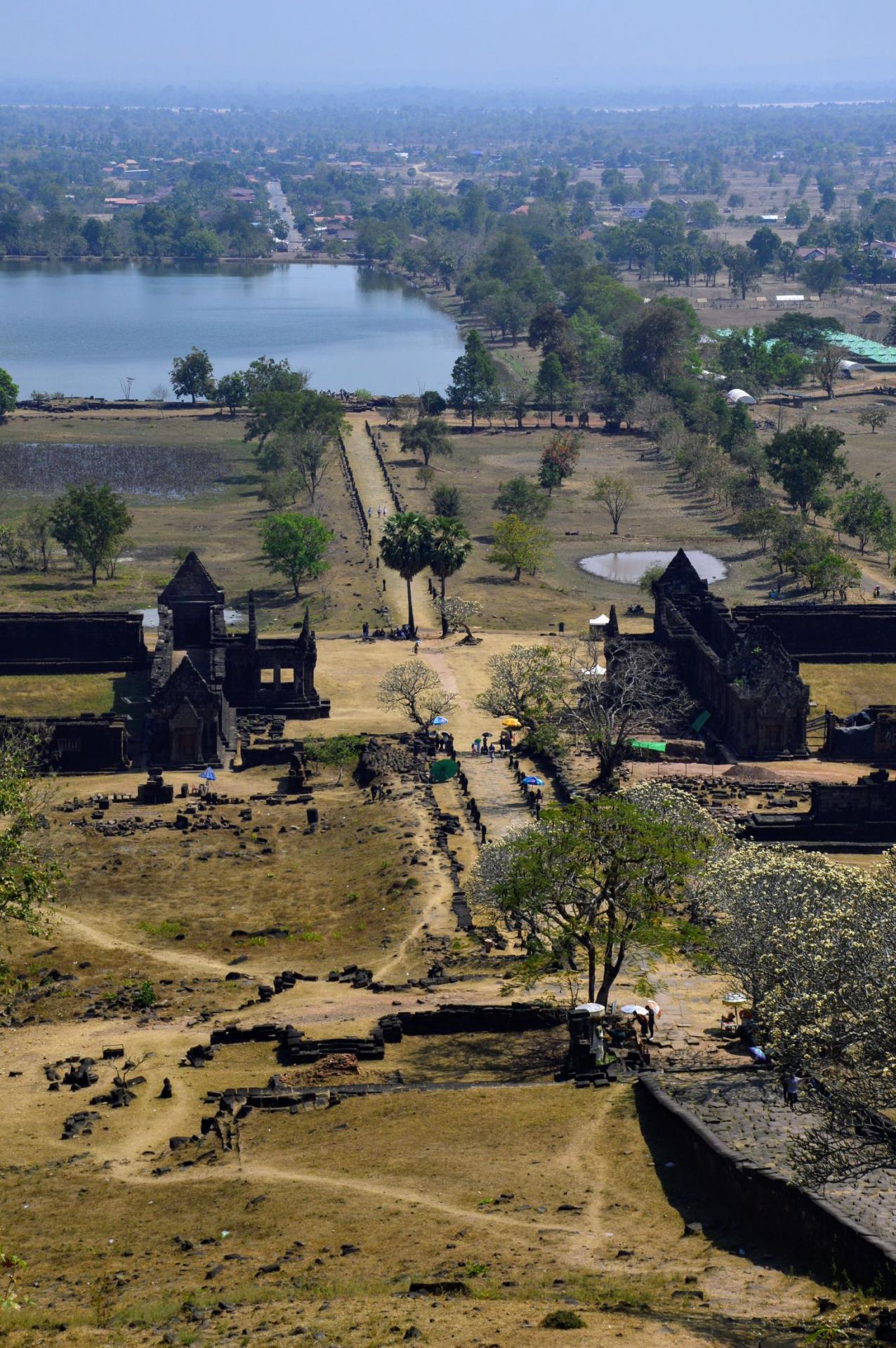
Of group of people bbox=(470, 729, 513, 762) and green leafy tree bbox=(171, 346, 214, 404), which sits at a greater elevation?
green leafy tree bbox=(171, 346, 214, 404)

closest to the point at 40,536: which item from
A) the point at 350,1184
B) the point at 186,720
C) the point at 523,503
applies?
the point at 523,503

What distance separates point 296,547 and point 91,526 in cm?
1003

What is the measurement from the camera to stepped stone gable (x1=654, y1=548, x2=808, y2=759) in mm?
65250

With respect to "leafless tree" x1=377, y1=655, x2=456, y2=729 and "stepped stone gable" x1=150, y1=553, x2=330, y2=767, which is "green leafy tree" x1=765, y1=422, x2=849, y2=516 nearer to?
"leafless tree" x1=377, y1=655, x2=456, y2=729

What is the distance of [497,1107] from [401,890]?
16.0 meters

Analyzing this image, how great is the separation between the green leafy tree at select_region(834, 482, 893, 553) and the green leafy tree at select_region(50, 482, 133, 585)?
37.0 metres

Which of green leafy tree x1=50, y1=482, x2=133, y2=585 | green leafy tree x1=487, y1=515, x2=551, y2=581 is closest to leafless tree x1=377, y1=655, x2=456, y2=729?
green leafy tree x1=487, y1=515, x2=551, y2=581

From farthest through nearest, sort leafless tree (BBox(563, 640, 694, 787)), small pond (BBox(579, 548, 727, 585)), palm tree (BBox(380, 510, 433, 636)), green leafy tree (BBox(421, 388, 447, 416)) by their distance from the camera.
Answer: green leafy tree (BBox(421, 388, 447, 416)) < small pond (BBox(579, 548, 727, 585)) < palm tree (BBox(380, 510, 433, 636)) < leafless tree (BBox(563, 640, 694, 787))

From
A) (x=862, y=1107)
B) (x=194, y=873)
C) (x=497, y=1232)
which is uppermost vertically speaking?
(x=862, y=1107)

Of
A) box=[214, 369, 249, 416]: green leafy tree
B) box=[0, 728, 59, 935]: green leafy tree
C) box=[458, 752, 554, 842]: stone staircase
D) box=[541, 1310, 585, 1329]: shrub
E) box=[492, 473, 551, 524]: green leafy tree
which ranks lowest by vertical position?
box=[458, 752, 554, 842]: stone staircase

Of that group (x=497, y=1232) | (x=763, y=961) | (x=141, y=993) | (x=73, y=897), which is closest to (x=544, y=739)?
(x=73, y=897)

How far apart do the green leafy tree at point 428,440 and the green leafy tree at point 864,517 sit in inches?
1259

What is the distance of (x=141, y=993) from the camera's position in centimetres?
4378

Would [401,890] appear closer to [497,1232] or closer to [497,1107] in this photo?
[497,1107]
